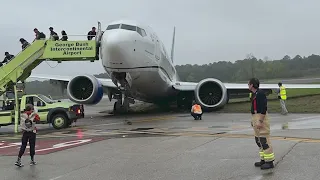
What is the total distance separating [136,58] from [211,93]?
753 cm

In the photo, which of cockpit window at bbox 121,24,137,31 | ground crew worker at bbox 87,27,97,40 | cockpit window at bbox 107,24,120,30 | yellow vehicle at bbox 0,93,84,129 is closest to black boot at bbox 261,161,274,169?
yellow vehicle at bbox 0,93,84,129

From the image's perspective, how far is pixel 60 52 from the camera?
18516 mm

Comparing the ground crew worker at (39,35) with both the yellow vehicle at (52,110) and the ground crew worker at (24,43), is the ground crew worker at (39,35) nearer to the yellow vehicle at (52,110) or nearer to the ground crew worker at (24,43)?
the ground crew worker at (24,43)

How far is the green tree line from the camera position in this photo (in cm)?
9217

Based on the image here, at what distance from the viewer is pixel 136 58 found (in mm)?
18109

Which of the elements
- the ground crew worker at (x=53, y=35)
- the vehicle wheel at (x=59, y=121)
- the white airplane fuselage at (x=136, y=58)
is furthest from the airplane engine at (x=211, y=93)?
the ground crew worker at (x=53, y=35)

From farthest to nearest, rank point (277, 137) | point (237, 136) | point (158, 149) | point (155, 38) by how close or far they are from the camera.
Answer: point (155, 38)
point (237, 136)
point (277, 137)
point (158, 149)

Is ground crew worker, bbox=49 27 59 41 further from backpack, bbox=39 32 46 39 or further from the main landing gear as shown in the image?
the main landing gear

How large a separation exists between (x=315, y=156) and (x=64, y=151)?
6.34 metres

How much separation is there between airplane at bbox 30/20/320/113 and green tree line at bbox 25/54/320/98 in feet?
199

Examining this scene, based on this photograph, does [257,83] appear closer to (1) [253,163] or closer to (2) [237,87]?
(1) [253,163]

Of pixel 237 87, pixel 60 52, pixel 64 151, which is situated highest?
pixel 60 52

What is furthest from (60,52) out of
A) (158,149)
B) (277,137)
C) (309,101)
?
(309,101)

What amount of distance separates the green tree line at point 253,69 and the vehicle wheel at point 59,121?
227ft
